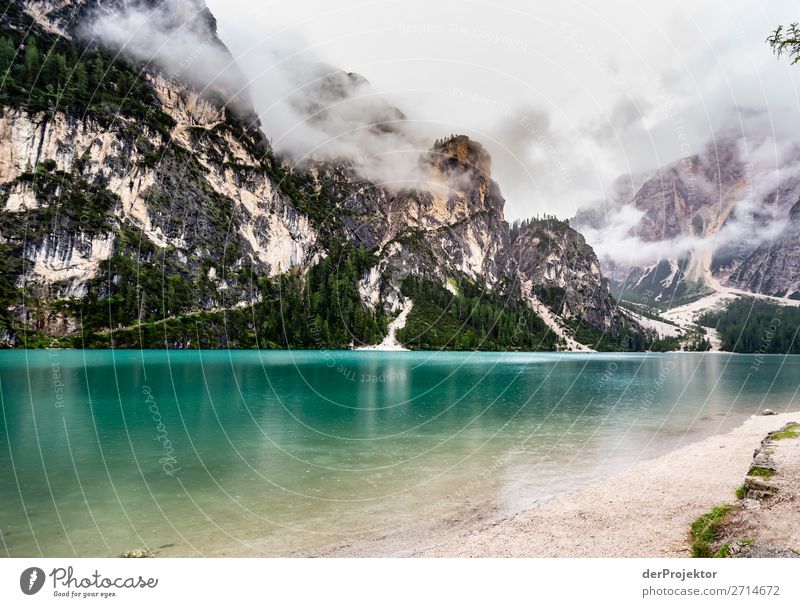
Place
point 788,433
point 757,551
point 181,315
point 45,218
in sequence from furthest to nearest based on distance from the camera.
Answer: point 181,315 → point 45,218 → point 788,433 → point 757,551

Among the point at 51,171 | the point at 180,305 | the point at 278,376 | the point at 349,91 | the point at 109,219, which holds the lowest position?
the point at 278,376

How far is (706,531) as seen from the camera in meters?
9.89

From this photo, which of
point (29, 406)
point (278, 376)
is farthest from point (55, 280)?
point (29, 406)

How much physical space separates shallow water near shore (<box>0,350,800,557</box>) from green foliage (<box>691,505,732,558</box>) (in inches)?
213

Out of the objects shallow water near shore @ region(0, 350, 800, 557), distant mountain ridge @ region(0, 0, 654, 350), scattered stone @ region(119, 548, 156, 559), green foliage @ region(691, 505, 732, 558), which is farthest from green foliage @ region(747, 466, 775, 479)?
distant mountain ridge @ region(0, 0, 654, 350)

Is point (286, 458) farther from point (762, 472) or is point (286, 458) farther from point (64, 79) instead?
point (64, 79)

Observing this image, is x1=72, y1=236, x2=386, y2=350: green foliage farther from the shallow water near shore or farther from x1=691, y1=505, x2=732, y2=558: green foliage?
x1=691, y1=505, x2=732, y2=558: green foliage

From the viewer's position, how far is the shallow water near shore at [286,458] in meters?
13.2

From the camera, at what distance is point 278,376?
67125 mm

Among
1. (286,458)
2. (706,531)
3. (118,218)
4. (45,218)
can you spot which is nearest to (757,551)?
(706,531)

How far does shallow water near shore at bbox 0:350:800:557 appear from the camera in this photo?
1322cm

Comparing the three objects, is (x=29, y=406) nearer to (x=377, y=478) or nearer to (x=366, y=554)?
(x=377, y=478)

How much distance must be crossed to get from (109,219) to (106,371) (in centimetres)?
11381

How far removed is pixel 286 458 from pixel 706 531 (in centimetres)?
1711
